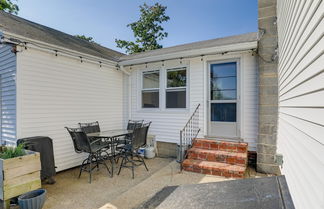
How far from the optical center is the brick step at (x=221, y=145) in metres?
4.20

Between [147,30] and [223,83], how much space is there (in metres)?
13.4

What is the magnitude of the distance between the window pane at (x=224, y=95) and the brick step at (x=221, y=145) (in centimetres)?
113

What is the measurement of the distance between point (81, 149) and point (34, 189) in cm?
119

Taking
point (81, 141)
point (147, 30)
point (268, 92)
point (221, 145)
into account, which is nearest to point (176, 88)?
point (221, 145)

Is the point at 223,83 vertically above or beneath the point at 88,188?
above

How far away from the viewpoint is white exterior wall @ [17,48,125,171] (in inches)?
148

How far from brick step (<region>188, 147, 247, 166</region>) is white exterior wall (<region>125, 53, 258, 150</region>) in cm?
56

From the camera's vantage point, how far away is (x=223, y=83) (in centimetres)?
471

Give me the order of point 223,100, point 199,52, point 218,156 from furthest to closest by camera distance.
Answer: point 223,100 < point 199,52 < point 218,156

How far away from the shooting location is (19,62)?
3.64 metres

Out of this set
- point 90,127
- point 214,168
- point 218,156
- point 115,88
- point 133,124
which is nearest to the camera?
point 214,168

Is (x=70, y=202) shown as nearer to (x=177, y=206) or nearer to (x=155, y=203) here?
(x=155, y=203)

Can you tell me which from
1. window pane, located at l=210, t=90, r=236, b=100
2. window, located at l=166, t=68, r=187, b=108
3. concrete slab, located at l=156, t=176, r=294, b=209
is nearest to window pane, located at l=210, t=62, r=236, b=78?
window pane, located at l=210, t=90, r=236, b=100

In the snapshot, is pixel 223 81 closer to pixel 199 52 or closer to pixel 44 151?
pixel 199 52
